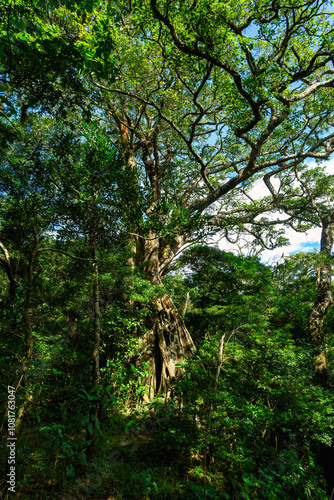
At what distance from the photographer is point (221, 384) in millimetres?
4727

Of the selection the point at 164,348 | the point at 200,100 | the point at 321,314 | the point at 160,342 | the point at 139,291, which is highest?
the point at 200,100

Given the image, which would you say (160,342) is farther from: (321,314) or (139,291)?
(321,314)

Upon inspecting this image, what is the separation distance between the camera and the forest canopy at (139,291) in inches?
118

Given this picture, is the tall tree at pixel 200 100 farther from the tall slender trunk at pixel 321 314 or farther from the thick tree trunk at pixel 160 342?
the tall slender trunk at pixel 321 314

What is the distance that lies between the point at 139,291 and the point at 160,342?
5.05ft

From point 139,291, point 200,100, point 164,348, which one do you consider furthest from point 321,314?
point 200,100

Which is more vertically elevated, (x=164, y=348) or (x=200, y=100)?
(x=200, y=100)

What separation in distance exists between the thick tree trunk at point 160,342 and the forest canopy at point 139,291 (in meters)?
0.05

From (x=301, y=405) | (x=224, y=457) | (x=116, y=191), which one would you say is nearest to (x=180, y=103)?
(x=116, y=191)

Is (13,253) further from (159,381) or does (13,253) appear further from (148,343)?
(159,381)

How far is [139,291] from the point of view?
6.34 metres

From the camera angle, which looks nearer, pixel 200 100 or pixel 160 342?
pixel 160 342

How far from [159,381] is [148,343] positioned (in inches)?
39.2

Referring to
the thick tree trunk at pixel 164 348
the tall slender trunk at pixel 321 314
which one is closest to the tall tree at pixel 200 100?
the thick tree trunk at pixel 164 348
